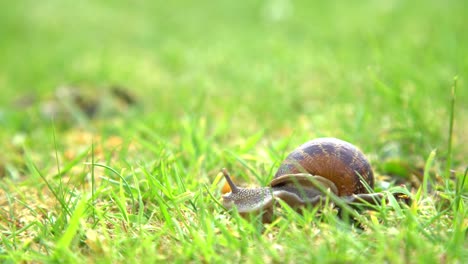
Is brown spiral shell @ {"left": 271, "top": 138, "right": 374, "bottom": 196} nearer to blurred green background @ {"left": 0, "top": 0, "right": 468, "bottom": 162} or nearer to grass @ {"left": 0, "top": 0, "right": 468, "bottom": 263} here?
grass @ {"left": 0, "top": 0, "right": 468, "bottom": 263}

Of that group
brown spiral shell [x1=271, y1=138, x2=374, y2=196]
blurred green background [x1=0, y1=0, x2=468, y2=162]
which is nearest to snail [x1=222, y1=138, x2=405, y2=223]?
brown spiral shell [x1=271, y1=138, x2=374, y2=196]

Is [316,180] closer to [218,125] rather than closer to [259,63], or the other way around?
[218,125]

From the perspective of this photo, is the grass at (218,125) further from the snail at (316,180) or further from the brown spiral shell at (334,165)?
the brown spiral shell at (334,165)

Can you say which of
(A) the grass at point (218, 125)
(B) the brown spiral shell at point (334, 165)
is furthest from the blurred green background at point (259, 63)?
(B) the brown spiral shell at point (334, 165)

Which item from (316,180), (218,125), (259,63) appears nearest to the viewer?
(316,180)

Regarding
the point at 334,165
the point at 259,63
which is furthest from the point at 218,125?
the point at 259,63
